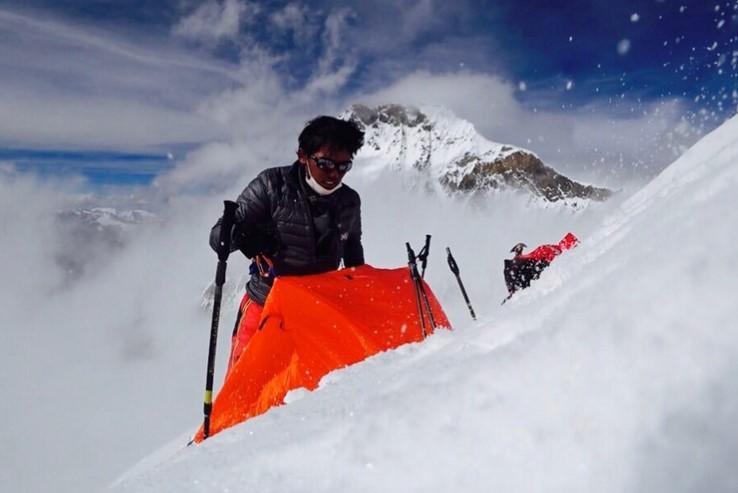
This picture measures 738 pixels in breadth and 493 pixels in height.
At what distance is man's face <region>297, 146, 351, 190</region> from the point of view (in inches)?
193

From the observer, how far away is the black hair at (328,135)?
493 centimetres

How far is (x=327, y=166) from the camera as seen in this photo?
4.91 metres

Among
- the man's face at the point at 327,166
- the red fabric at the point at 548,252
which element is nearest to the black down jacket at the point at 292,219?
the man's face at the point at 327,166

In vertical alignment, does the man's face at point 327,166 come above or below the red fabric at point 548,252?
above

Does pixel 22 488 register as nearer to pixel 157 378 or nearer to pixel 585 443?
pixel 157 378

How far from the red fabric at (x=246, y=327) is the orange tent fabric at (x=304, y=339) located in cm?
43

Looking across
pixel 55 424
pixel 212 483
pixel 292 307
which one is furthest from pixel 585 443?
pixel 55 424

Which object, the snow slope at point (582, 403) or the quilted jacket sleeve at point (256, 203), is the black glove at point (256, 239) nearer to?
the quilted jacket sleeve at point (256, 203)

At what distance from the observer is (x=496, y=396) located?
1.29 meters

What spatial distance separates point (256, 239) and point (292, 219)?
396 millimetres

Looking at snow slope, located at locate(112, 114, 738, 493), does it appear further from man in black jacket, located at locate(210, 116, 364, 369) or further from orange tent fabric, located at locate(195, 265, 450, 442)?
man in black jacket, located at locate(210, 116, 364, 369)

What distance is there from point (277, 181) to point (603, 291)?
13.0 ft

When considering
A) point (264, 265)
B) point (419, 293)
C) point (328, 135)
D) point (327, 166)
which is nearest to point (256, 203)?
point (264, 265)

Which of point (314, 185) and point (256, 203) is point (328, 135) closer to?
point (314, 185)
